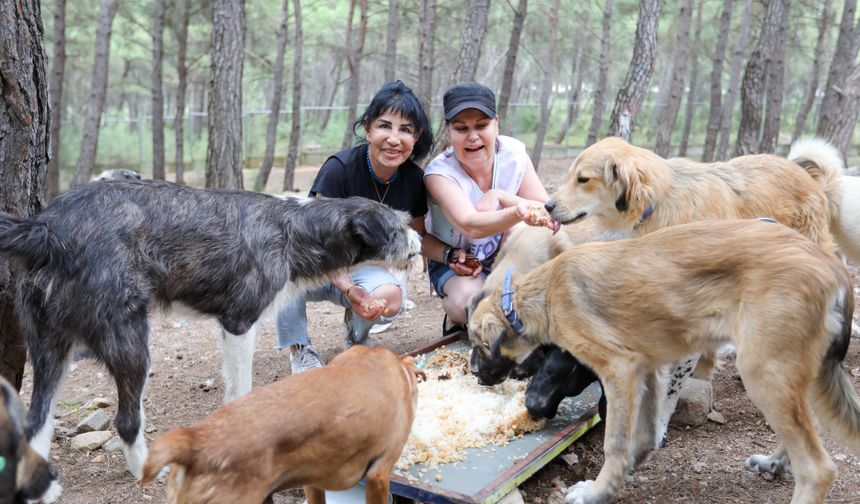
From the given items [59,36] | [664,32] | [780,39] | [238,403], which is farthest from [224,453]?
[664,32]

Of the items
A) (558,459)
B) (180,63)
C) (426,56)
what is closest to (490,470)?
(558,459)

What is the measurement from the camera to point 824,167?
5.88 meters

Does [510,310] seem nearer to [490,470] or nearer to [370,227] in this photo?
[490,470]

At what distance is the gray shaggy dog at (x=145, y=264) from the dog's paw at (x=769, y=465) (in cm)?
267

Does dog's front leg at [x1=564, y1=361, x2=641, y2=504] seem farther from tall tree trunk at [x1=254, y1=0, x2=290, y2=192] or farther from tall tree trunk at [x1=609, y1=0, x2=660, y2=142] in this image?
tall tree trunk at [x1=254, y1=0, x2=290, y2=192]

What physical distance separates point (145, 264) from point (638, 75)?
9.59 metres

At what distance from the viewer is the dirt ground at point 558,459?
3990 millimetres

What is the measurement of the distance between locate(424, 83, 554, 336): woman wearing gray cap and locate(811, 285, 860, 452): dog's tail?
2.04 m

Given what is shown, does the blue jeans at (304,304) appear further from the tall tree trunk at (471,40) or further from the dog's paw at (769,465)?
the tall tree trunk at (471,40)

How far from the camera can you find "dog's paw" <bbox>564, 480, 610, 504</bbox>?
12.2 ft

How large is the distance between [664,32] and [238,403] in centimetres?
3345

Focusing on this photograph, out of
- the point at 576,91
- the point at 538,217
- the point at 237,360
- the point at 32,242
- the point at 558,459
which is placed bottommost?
the point at 558,459

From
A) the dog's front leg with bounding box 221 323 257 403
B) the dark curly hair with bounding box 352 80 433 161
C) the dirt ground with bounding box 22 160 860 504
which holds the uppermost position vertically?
the dark curly hair with bounding box 352 80 433 161

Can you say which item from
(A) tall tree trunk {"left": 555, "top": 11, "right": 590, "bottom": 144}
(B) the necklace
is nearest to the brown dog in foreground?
(B) the necklace
